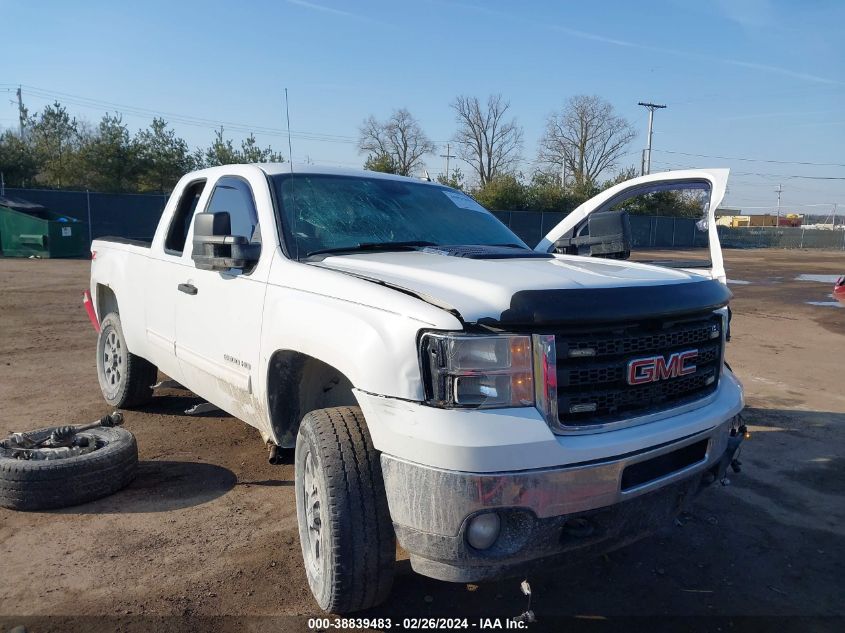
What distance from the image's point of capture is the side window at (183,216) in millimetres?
4801

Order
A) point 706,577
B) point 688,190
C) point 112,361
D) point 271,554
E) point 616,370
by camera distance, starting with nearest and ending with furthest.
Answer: point 616,370, point 706,577, point 271,554, point 688,190, point 112,361

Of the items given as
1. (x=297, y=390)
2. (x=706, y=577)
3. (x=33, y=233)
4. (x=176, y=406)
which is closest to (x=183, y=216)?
(x=176, y=406)

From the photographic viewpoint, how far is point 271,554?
3.41 m

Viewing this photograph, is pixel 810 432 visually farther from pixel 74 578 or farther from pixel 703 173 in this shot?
pixel 74 578

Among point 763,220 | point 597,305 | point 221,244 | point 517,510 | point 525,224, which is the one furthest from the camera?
point 763,220

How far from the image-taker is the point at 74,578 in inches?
124

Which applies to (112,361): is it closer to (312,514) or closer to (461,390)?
(312,514)

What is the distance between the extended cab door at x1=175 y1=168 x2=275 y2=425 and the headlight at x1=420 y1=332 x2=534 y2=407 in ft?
4.33

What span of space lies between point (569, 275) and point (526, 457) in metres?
0.91

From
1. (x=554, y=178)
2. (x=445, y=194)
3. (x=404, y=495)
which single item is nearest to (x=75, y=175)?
(x=554, y=178)

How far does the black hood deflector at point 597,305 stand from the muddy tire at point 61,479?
2.74m

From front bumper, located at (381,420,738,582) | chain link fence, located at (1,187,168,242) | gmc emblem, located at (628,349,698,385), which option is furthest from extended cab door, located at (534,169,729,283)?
chain link fence, located at (1,187,168,242)

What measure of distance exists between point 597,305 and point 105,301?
5056 millimetres

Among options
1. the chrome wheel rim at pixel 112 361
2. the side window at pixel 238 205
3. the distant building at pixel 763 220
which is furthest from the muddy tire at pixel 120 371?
the distant building at pixel 763 220
